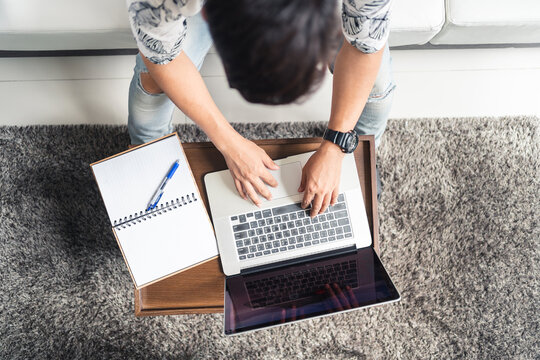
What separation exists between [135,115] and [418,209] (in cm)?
91

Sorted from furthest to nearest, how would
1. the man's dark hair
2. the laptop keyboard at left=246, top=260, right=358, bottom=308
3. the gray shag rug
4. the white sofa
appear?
the gray shag rug
the white sofa
the laptop keyboard at left=246, top=260, right=358, bottom=308
the man's dark hair

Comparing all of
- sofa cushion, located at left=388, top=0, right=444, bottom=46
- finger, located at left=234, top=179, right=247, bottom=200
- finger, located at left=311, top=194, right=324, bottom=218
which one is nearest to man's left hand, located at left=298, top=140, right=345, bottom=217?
finger, located at left=311, top=194, right=324, bottom=218

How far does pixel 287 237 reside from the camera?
2.43ft

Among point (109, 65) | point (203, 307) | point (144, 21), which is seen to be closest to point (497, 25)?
point (144, 21)

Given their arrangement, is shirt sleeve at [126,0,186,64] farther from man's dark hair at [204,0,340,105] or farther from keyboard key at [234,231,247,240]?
keyboard key at [234,231,247,240]

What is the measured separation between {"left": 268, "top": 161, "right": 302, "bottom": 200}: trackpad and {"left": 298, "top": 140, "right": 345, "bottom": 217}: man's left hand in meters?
0.02

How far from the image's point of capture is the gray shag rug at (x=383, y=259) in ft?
3.79

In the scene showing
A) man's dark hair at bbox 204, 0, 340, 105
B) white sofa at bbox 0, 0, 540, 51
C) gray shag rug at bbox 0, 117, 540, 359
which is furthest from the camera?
gray shag rug at bbox 0, 117, 540, 359

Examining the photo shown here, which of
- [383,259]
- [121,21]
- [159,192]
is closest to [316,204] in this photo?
[159,192]

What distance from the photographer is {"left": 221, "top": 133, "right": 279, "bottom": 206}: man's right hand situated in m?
0.71

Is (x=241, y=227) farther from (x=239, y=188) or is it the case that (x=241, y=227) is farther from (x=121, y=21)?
(x=121, y=21)

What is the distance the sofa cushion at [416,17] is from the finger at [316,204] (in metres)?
0.56

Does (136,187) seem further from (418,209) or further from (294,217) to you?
(418,209)

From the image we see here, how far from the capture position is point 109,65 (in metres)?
1.27
